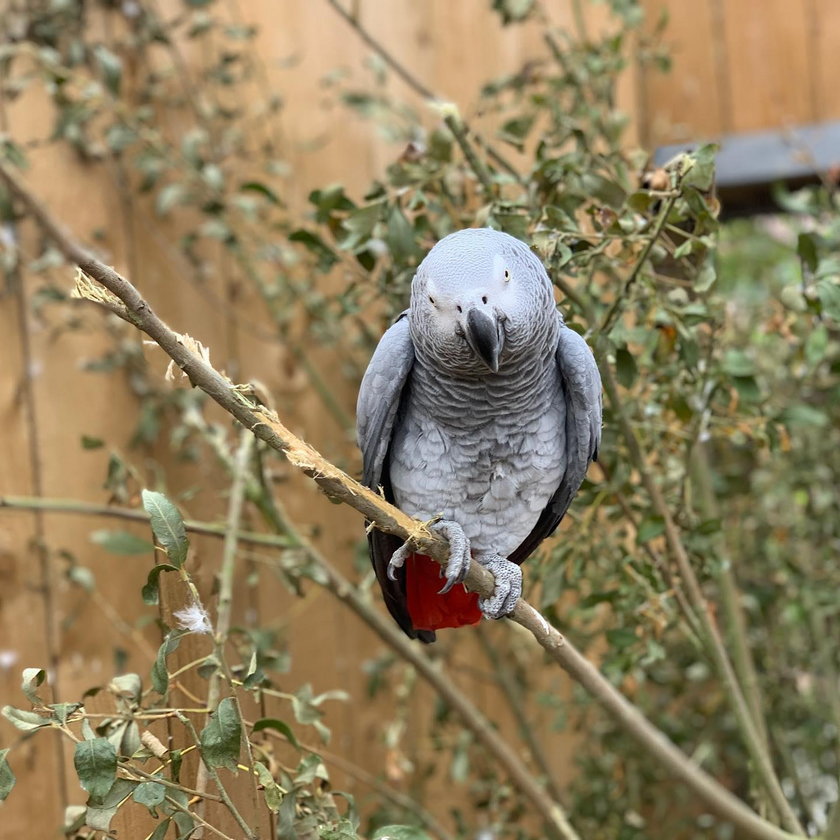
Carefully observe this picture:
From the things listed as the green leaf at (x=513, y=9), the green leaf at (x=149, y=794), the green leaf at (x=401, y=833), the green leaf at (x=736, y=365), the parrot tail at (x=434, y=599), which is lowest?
the green leaf at (x=401, y=833)

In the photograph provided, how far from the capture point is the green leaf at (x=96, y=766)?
57 cm

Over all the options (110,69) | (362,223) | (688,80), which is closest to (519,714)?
(362,223)

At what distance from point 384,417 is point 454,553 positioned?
124mm

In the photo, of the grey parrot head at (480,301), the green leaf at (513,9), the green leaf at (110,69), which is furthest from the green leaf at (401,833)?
the green leaf at (110,69)

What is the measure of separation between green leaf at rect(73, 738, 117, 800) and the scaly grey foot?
23 centimetres

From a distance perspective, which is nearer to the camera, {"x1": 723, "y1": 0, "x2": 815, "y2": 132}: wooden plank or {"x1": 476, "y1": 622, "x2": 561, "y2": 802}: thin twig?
{"x1": 476, "y1": 622, "x2": 561, "y2": 802}: thin twig

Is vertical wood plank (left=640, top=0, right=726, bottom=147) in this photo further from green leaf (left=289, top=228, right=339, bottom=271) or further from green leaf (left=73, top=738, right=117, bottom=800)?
green leaf (left=73, top=738, right=117, bottom=800)

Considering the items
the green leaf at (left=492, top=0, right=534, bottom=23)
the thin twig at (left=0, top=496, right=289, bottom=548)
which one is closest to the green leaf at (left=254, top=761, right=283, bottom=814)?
the thin twig at (left=0, top=496, right=289, bottom=548)

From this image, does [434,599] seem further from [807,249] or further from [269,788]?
[807,249]

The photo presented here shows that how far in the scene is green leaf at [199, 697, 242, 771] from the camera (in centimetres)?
59

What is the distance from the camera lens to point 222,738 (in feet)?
1.96

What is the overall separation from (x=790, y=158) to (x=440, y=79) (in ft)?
2.05

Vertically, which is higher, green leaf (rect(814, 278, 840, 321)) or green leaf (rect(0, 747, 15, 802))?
green leaf (rect(814, 278, 840, 321))

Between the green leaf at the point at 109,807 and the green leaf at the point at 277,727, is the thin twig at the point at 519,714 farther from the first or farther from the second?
the green leaf at the point at 109,807
